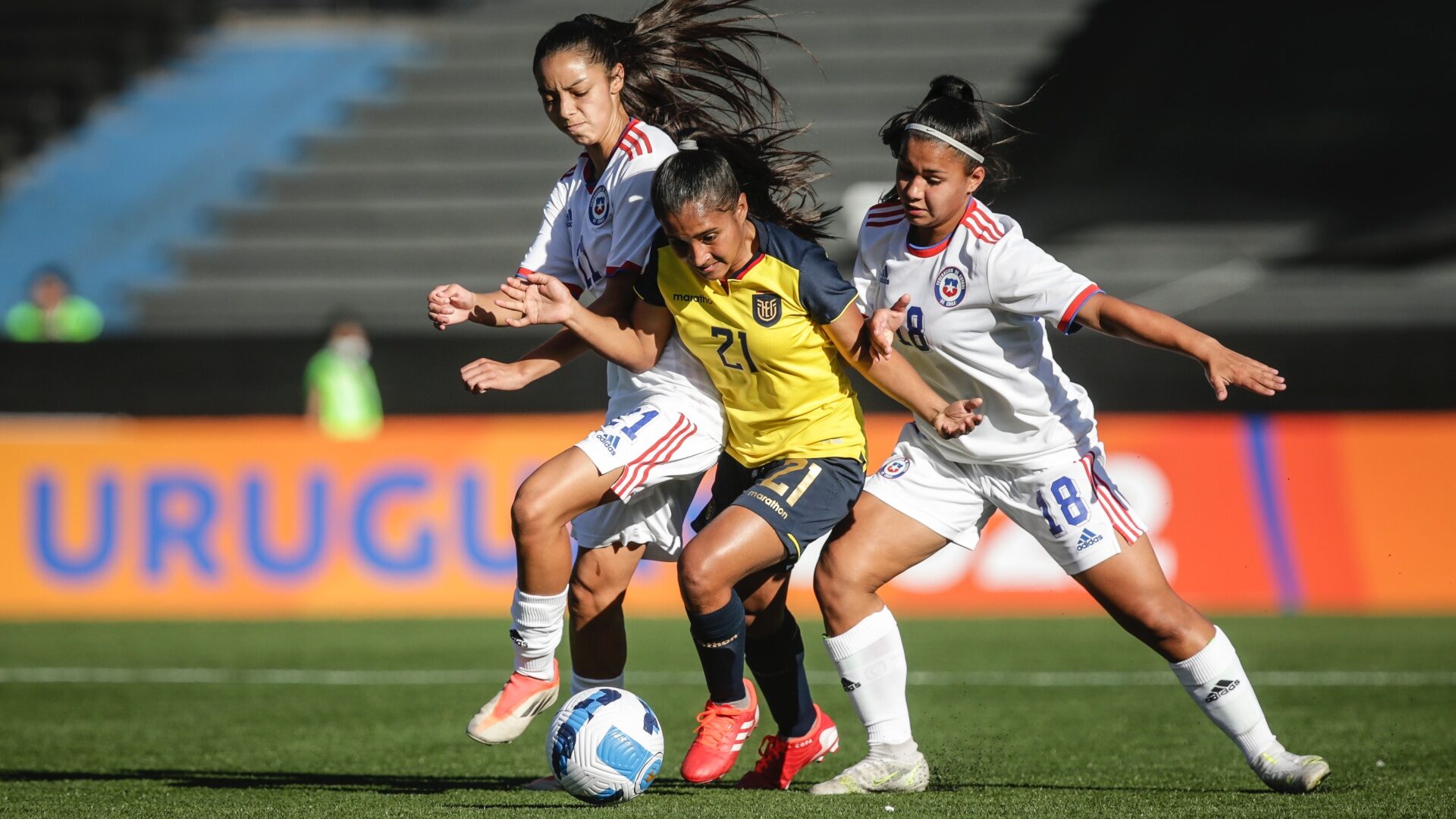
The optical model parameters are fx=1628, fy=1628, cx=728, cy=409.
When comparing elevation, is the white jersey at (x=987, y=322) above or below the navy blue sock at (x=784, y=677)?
above

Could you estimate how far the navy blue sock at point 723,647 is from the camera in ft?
16.1

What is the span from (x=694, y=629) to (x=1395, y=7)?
15.9 meters

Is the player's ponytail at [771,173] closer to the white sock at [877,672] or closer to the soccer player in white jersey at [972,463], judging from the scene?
the soccer player in white jersey at [972,463]

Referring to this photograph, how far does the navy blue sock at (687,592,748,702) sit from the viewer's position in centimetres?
492

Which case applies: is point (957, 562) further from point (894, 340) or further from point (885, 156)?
point (885, 156)

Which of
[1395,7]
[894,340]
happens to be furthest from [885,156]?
[894,340]

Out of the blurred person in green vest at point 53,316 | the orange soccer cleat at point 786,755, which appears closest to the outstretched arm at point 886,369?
the orange soccer cleat at point 786,755

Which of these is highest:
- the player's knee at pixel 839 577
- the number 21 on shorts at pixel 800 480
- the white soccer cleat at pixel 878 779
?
the number 21 on shorts at pixel 800 480

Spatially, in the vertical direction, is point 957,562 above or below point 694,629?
below

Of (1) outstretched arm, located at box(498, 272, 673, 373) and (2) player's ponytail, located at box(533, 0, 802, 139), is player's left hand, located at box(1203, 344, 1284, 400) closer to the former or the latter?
(1) outstretched arm, located at box(498, 272, 673, 373)

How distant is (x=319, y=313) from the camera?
684 inches

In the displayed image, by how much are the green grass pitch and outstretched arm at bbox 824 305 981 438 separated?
117 cm

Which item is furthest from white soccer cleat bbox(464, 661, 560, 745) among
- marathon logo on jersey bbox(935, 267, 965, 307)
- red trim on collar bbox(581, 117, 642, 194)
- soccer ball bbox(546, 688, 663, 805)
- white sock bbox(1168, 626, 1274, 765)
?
white sock bbox(1168, 626, 1274, 765)

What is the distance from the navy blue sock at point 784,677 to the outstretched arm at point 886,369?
0.97m
